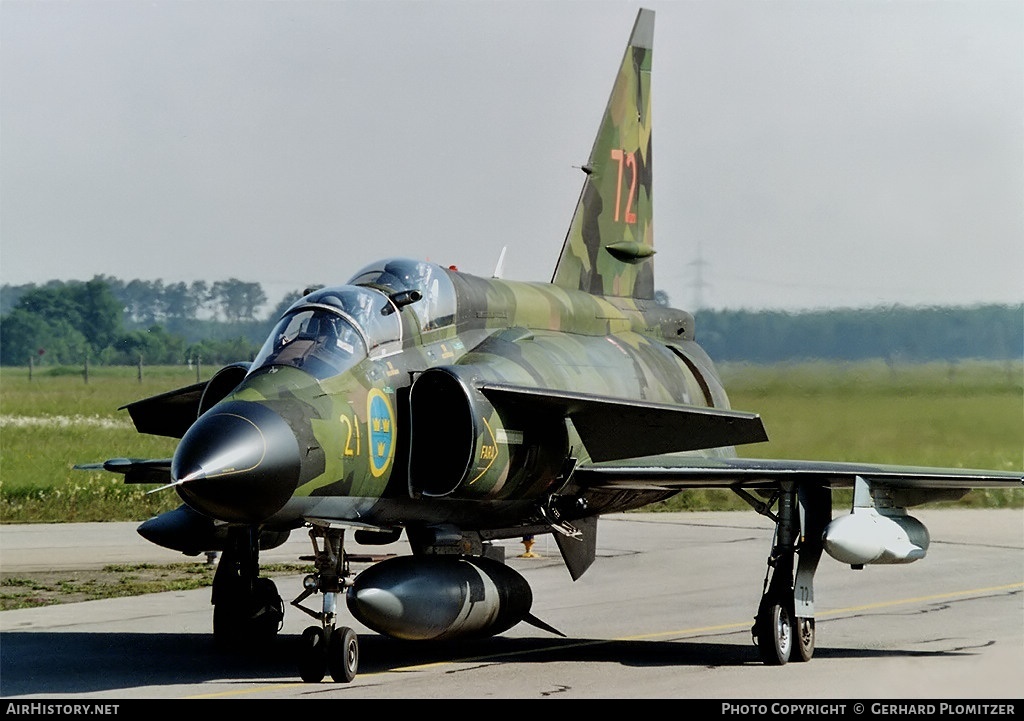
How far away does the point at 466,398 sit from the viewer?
35.1ft

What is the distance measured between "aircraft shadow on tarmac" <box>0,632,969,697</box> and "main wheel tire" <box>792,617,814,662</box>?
24cm

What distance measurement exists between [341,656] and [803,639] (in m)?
4.03

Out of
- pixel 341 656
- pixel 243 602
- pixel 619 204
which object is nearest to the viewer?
pixel 341 656

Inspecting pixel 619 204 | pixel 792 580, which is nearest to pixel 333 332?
pixel 792 580

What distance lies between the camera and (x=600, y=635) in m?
13.5

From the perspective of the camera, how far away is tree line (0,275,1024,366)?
20.8 m

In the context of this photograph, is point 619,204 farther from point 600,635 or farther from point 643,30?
point 600,635

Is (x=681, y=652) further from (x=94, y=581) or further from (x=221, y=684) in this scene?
(x=94, y=581)

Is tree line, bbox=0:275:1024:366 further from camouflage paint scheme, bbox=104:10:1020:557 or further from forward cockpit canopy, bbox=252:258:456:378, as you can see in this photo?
forward cockpit canopy, bbox=252:258:456:378

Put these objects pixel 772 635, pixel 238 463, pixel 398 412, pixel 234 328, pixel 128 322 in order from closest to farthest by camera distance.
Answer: pixel 238 463
pixel 398 412
pixel 772 635
pixel 234 328
pixel 128 322

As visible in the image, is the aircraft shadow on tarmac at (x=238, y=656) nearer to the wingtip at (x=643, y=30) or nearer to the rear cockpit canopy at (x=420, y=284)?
the rear cockpit canopy at (x=420, y=284)

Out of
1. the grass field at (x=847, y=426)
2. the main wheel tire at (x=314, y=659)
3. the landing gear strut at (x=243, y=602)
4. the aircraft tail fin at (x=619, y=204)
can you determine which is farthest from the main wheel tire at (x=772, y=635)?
the grass field at (x=847, y=426)

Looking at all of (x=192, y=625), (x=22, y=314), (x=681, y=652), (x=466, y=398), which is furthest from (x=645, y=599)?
(x=22, y=314)

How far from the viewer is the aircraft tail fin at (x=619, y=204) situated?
49.5ft
